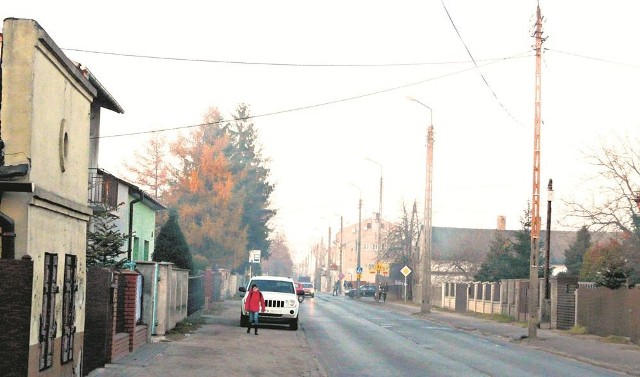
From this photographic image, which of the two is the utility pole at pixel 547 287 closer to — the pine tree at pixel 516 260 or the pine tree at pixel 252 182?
the pine tree at pixel 516 260

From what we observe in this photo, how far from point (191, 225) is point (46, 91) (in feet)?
164

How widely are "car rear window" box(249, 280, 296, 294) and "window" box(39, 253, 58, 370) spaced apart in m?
20.7

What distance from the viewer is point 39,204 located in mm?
12211

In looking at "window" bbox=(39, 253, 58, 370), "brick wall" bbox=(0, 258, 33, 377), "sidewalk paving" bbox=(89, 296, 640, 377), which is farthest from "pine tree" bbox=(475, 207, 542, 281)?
"brick wall" bbox=(0, 258, 33, 377)

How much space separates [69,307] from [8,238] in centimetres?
312

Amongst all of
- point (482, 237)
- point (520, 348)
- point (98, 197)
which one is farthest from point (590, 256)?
point (482, 237)

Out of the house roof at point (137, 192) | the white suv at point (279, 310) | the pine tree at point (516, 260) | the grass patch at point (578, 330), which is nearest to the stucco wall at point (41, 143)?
the white suv at point (279, 310)

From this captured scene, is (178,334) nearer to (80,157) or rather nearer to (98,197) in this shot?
(98,197)

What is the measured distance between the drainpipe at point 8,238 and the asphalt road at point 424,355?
900 cm

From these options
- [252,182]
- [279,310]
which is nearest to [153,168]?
[252,182]

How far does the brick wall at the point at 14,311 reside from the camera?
11.0m

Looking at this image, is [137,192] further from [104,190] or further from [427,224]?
[427,224]

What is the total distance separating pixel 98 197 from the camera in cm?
3347

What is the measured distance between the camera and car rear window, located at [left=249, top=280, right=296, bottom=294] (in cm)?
3403
